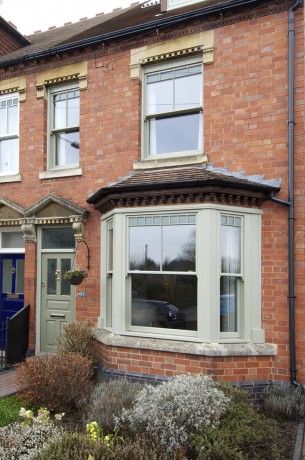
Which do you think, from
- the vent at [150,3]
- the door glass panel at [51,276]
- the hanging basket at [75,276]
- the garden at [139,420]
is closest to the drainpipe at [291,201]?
the garden at [139,420]

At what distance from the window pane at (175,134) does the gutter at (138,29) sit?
1.63 metres

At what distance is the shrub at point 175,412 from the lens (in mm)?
4633

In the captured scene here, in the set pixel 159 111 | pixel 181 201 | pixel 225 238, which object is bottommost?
pixel 225 238

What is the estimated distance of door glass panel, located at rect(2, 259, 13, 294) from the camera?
988 centimetres

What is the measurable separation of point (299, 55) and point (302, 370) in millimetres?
4841

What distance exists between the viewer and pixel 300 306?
267 inches

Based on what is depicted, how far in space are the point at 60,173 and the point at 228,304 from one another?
4.30 metres

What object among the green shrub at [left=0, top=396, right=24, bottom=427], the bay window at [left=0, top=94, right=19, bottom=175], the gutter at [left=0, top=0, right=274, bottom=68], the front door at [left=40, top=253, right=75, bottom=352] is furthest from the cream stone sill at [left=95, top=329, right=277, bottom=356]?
the gutter at [left=0, top=0, right=274, bottom=68]

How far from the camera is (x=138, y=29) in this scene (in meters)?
A: 8.16

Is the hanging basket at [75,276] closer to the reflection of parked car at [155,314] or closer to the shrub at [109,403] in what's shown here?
the reflection of parked car at [155,314]

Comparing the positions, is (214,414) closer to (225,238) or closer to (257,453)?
(257,453)

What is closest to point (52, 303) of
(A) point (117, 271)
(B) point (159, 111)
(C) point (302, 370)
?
(A) point (117, 271)

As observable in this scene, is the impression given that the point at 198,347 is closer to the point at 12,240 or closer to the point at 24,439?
the point at 24,439

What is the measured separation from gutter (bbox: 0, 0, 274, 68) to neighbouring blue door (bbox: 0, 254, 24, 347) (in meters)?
4.21
